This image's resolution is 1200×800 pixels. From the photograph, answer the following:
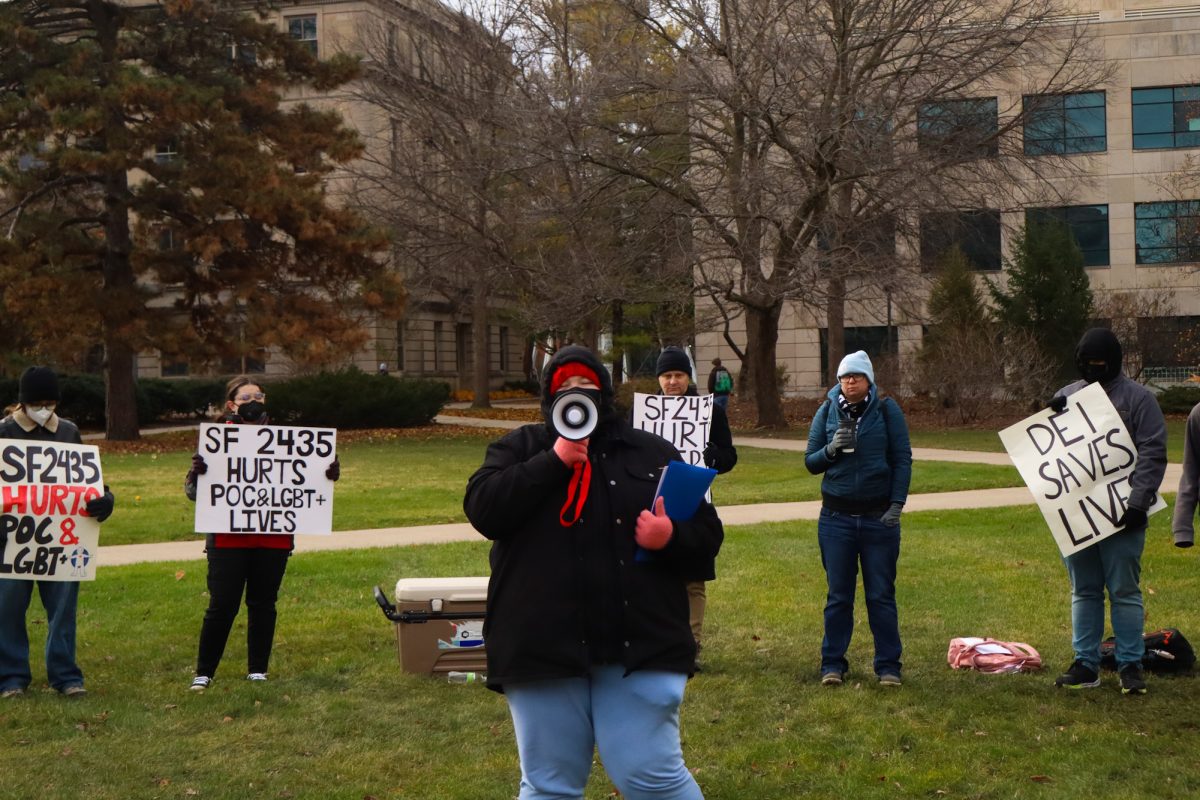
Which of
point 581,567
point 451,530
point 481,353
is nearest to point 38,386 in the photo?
point 581,567

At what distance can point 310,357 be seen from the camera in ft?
100.0

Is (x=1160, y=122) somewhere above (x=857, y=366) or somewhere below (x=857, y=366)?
above

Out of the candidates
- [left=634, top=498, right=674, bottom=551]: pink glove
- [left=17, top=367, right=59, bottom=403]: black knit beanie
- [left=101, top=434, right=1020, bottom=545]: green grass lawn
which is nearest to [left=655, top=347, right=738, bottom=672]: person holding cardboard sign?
[left=17, top=367, right=59, bottom=403]: black knit beanie

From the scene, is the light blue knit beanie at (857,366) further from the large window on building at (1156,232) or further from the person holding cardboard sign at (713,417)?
the large window on building at (1156,232)

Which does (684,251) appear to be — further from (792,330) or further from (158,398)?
(792,330)

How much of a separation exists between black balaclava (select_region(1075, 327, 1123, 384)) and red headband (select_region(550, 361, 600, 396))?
421cm

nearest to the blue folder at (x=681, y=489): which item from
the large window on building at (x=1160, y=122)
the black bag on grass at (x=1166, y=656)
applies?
the black bag on grass at (x=1166, y=656)

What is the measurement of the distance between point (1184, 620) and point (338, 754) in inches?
242

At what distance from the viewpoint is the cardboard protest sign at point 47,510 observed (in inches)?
320

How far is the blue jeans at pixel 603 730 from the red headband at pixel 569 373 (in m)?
0.91

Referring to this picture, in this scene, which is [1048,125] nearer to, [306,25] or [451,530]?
[451,530]


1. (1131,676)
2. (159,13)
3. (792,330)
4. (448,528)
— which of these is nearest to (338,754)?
(1131,676)

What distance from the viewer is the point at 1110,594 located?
25.6 feet

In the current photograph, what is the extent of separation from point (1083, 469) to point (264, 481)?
4.91 m
